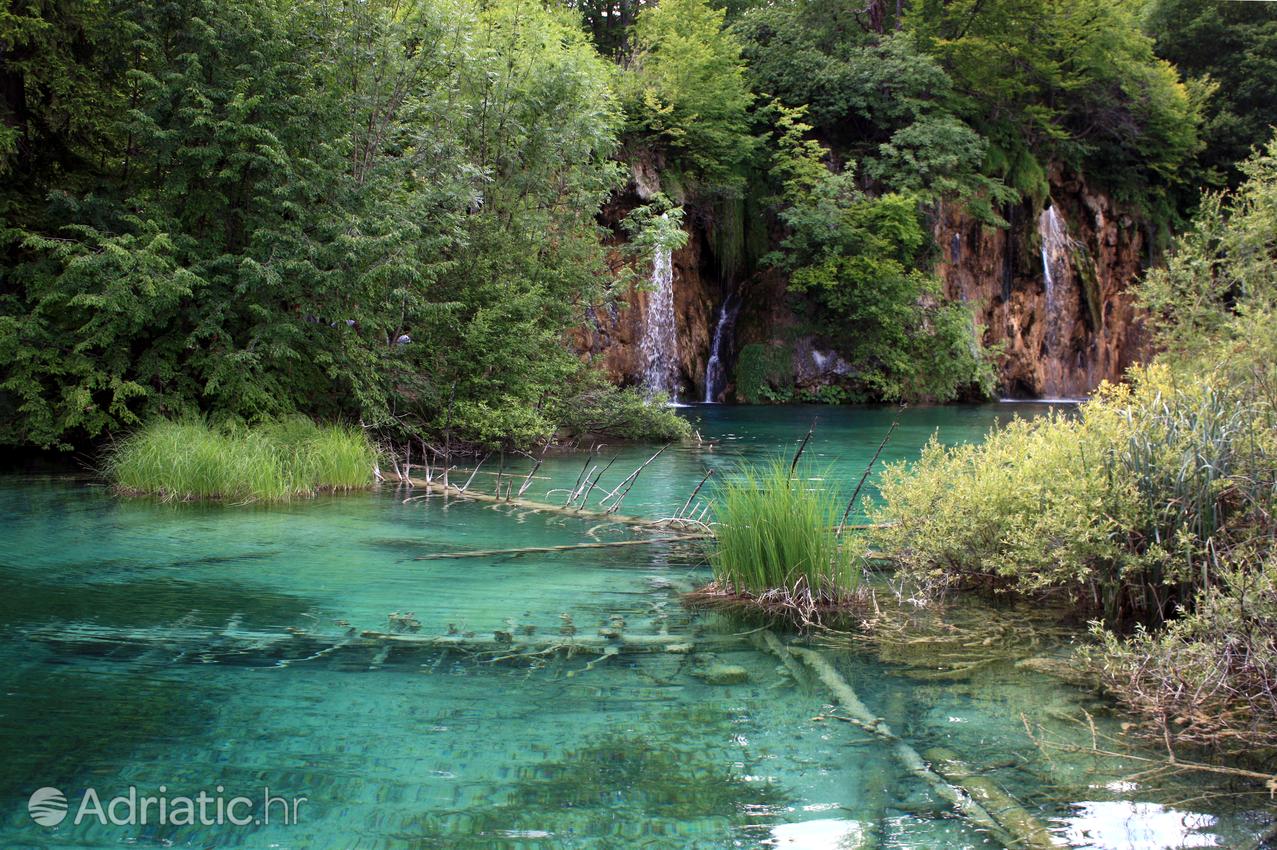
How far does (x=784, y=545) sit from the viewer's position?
5.88 metres

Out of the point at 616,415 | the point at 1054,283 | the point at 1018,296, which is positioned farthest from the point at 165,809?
the point at 1054,283

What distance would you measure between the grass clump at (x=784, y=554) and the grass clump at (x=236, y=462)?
19.2ft

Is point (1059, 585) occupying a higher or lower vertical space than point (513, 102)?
lower

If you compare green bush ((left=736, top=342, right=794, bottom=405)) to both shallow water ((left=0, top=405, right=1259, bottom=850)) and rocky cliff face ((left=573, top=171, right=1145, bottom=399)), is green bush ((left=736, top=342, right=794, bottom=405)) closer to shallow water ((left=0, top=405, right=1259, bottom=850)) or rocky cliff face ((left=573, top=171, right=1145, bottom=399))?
rocky cliff face ((left=573, top=171, right=1145, bottom=399))

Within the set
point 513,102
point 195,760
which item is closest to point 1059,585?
point 195,760

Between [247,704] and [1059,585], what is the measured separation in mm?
4489

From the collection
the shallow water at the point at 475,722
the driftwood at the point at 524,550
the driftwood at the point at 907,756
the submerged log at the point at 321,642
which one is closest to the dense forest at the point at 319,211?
the shallow water at the point at 475,722

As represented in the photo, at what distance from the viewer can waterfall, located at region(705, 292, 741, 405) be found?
1090 inches

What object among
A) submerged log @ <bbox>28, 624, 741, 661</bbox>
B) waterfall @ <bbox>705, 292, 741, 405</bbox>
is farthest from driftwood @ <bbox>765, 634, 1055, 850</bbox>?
waterfall @ <bbox>705, 292, 741, 405</bbox>

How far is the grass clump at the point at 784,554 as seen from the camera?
19.0 feet

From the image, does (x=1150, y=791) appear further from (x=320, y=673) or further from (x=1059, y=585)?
(x=320, y=673)

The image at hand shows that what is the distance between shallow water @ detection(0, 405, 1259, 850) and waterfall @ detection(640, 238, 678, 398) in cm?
1756

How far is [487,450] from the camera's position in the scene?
14.6 metres

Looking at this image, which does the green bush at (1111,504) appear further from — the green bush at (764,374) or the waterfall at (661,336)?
the green bush at (764,374)
